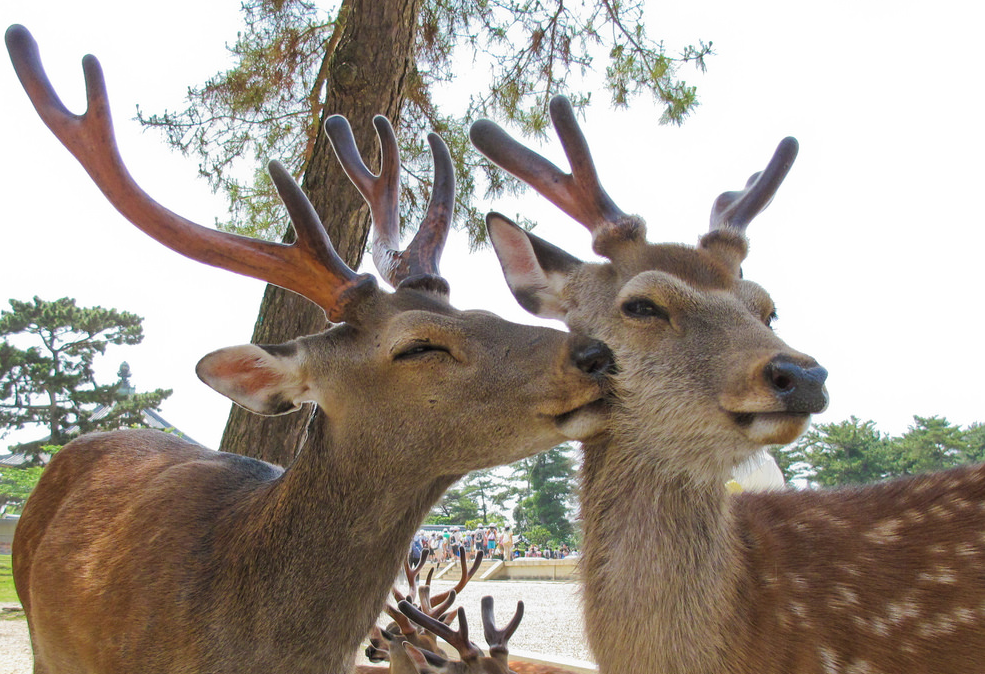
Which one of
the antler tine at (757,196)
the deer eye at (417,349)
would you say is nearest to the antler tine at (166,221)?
the deer eye at (417,349)

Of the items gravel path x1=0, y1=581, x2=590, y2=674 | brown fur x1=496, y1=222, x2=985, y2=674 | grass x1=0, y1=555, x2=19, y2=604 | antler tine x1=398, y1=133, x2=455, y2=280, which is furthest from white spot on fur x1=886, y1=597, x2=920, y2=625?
grass x1=0, y1=555, x2=19, y2=604

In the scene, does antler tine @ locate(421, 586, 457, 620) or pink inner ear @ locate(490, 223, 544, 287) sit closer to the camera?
pink inner ear @ locate(490, 223, 544, 287)

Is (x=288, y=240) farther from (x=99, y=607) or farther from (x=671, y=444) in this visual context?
(x=671, y=444)

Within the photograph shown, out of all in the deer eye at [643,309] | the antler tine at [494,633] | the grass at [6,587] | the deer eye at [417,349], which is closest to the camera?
the deer eye at [417,349]

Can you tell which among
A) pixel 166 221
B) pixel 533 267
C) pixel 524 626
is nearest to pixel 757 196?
pixel 533 267

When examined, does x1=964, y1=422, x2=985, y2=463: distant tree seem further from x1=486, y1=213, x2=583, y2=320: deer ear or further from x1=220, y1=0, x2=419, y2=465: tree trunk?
x1=486, y1=213, x2=583, y2=320: deer ear

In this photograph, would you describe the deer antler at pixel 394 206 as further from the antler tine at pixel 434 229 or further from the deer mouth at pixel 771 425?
the deer mouth at pixel 771 425

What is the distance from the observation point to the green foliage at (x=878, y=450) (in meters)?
20.1

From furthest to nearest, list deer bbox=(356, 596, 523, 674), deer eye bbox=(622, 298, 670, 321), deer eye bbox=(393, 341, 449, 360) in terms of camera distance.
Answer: deer bbox=(356, 596, 523, 674) → deer eye bbox=(622, 298, 670, 321) → deer eye bbox=(393, 341, 449, 360)

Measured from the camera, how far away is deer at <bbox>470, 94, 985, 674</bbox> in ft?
6.29

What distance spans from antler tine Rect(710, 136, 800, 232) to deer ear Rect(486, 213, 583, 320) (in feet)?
2.30

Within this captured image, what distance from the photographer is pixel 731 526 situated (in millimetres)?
2270

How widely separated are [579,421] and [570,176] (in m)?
1.25

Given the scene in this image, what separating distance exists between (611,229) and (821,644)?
1.53m
